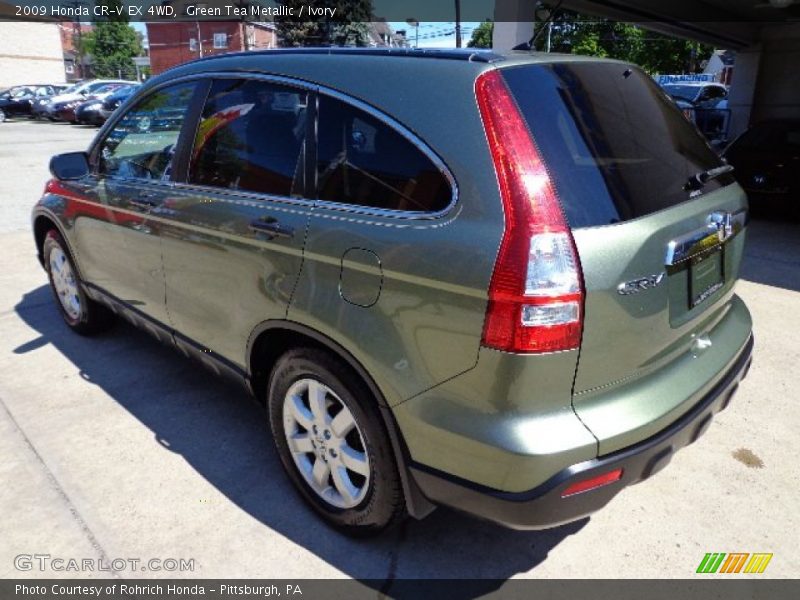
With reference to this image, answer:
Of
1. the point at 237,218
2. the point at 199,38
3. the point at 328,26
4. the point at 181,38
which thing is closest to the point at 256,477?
the point at 237,218

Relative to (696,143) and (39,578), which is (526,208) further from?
(39,578)

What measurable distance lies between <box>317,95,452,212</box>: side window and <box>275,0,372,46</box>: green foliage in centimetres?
3861

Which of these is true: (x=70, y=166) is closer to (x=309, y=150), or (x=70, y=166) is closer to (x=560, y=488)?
(x=309, y=150)

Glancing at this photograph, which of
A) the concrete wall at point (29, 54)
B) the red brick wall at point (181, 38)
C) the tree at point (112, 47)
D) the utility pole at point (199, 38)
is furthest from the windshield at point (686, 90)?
the tree at point (112, 47)

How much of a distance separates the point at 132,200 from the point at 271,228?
4.29 feet

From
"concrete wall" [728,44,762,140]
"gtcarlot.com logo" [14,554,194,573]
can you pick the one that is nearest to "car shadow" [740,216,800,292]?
"gtcarlot.com logo" [14,554,194,573]

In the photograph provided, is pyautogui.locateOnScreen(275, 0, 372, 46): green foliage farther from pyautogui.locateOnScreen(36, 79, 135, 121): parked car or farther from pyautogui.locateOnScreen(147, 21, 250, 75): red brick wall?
pyautogui.locateOnScreen(147, 21, 250, 75): red brick wall

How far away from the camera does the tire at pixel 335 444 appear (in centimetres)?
217

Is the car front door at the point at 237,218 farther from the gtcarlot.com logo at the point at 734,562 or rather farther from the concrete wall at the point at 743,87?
the concrete wall at the point at 743,87

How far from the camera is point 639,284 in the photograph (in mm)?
1870

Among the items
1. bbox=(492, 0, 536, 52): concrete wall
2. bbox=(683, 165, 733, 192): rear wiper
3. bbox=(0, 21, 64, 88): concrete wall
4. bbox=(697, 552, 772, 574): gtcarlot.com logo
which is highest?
bbox=(0, 21, 64, 88): concrete wall

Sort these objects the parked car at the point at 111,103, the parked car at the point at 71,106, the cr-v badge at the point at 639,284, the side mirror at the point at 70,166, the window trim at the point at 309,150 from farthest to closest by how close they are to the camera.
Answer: the parked car at the point at 71,106 < the parked car at the point at 111,103 < the side mirror at the point at 70,166 < the window trim at the point at 309,150 < the cr-v badge at the point at 639,284

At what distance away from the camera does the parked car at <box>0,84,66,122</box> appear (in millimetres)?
27156

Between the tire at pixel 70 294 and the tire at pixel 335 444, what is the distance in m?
2.33
